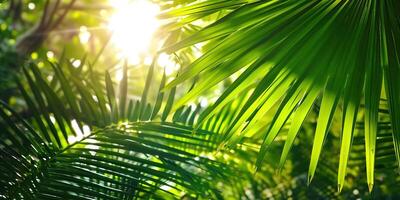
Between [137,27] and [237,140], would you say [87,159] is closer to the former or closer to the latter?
[237,140]

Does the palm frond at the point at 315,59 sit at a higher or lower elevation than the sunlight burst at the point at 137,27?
lower

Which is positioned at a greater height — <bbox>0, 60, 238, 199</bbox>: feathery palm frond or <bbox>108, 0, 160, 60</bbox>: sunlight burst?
<bbox>108, 0, 160, 60</bbox>: sunlight burst

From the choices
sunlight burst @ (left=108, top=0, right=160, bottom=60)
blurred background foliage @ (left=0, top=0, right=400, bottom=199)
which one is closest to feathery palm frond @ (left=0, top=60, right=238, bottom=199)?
blurred background foliage @ (left=0, top=0, right=400, bottom=199)

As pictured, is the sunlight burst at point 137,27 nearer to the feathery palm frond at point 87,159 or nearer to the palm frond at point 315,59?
the feathery palm frond at point 87,159

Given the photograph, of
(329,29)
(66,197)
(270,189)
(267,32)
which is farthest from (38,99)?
(270,189)

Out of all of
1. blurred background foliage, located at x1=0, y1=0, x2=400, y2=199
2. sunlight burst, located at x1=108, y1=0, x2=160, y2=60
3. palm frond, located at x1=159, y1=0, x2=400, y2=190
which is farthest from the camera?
sunlight burst, located at x1=108, y1=0, x2=160, y2=60

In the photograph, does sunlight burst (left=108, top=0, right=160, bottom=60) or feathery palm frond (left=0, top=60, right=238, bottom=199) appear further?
sunlight burst (left=108, top=0, right=160, bottom=60)

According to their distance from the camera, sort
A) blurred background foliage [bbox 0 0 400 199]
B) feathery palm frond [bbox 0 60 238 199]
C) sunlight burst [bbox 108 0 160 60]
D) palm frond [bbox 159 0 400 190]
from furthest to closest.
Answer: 1. sunlight burst [bbox 108 0 160 60]
2. blurred background foliage [bbox 0 0 400 199]
3. feathery palm frond [bbox 0 60 238 199]
4. palm frond [bbox 159 0 400 190]

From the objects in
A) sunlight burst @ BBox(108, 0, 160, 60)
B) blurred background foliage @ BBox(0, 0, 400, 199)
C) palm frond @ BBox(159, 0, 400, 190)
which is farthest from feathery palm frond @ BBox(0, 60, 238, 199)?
sunlight burst @ BBox(108, 0, 160, 60)

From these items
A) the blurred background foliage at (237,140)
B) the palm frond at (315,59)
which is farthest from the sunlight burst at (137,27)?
the palm frond at (315,59)

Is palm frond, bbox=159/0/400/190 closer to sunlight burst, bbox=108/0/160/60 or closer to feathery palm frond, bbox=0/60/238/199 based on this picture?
feathery palm frond, bbox=0/60/238/199

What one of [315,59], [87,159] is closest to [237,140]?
[315,59]
